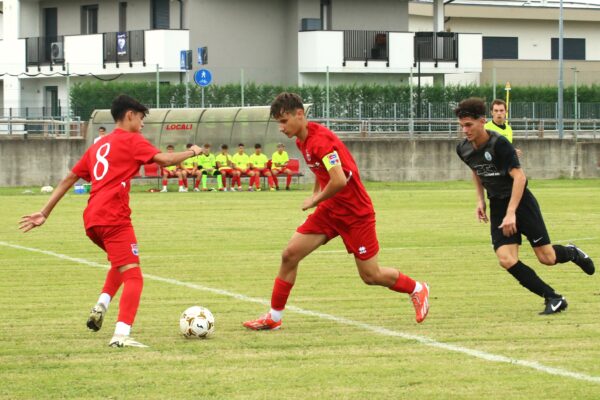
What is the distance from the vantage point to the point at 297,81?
5253cm

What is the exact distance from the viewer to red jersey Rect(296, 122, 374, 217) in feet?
31.2

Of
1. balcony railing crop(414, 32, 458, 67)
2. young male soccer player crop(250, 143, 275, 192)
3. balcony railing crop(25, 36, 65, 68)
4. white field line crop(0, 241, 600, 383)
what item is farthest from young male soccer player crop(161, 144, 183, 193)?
white field line crop(0, 241, 600, 383)

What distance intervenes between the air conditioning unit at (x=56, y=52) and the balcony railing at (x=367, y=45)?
11.7 meters

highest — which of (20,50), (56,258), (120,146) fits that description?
(20,50)

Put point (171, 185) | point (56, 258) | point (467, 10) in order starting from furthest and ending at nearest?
point (467, 10), point (171, 185), point (56, 258)

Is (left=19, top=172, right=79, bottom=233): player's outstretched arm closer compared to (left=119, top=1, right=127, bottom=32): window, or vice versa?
(left=19, top=172, right=79, bottom=233): player's outstretched arm

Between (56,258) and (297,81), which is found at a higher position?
(297,81)

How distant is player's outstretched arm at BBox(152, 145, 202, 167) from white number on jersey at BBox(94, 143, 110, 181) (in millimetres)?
364

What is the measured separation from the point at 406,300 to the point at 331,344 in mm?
2873

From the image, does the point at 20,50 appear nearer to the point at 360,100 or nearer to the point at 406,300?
the point at 360,100

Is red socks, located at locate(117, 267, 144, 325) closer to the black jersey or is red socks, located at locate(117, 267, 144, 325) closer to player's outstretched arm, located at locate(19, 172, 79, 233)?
player's outstretched arm, located at locate(19, 172, 79, 233)

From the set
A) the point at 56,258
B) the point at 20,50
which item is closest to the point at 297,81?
the point at 20,50

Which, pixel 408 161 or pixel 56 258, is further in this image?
pixel 408 161

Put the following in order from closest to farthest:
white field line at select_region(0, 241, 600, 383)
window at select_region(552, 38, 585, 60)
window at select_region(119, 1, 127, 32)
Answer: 1. white field line at select_region(0, 241, 600, 383)
2. window at select_region(119, 1, 127, 32)
3. window at select_region(552, 38, 585, 60)
